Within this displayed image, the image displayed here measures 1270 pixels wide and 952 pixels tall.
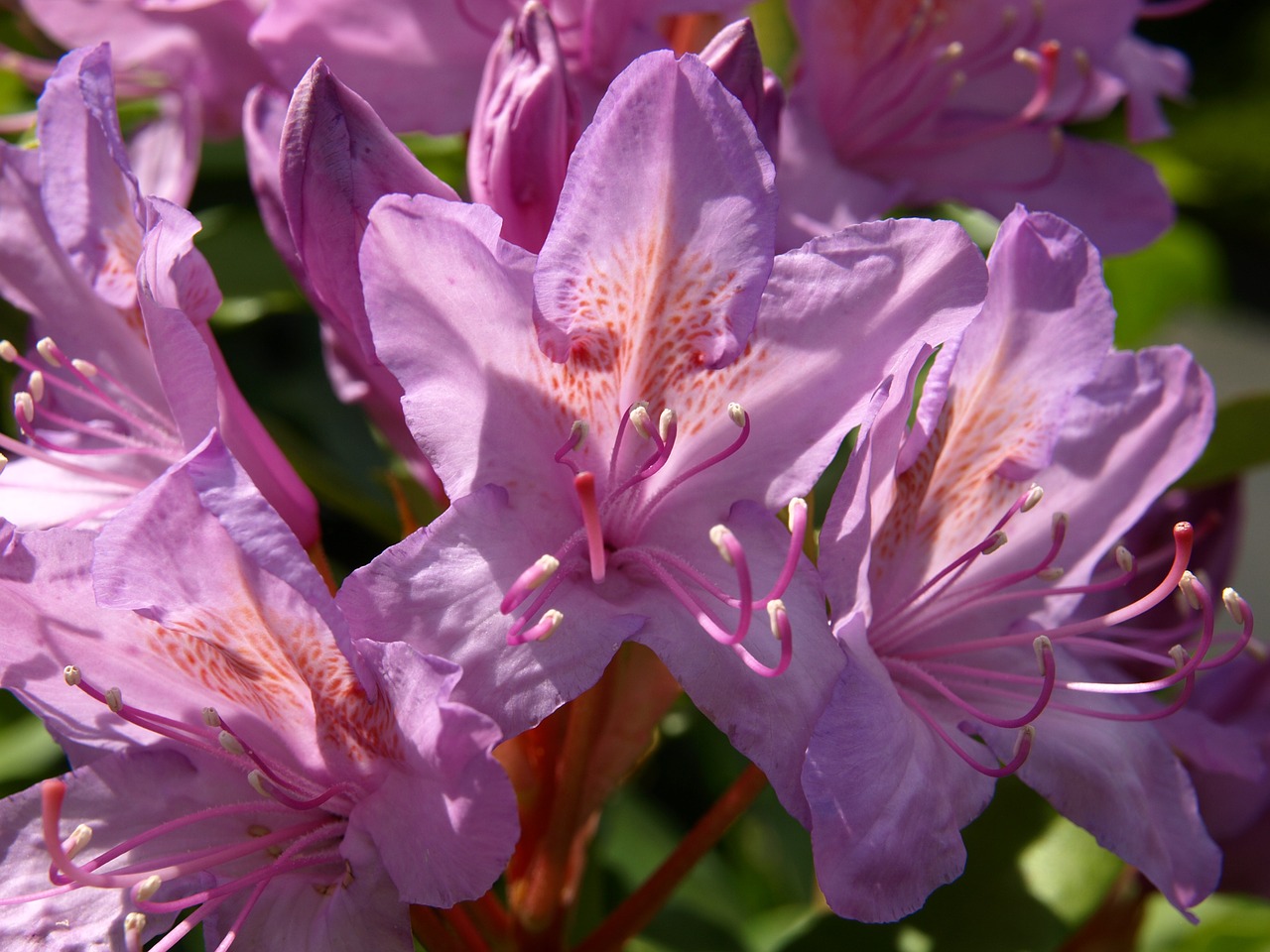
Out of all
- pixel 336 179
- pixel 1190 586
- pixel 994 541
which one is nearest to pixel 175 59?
pixel 336 179

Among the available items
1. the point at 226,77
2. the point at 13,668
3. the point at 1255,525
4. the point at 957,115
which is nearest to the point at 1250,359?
the point at 1255,525

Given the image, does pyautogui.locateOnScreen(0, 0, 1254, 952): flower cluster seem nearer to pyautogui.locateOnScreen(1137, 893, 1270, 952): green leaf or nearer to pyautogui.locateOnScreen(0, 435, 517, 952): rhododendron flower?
pyautogui.locateOnScreen(0, 435, 517, 952): rhododendron flower

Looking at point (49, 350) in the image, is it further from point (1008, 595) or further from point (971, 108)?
point (971, 108)

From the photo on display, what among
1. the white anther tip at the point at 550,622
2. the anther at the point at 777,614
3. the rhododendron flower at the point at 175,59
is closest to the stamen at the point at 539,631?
the white anther tip at the point at 550,622

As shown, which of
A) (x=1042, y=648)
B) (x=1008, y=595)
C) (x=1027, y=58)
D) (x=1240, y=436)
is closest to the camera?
(x=1042, y=648)

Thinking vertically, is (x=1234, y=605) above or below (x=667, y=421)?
below

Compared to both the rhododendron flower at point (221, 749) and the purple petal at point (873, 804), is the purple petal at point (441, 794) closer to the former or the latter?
the rhododendron flower at point (221, 749)
